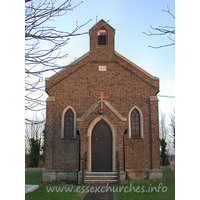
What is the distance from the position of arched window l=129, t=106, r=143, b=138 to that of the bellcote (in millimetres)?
4427

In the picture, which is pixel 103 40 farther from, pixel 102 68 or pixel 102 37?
pixel 102 68

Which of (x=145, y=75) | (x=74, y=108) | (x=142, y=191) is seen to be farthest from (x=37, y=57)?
(x=145, y=75)

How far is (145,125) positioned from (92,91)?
4180 millimetres

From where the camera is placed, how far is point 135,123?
16219mm

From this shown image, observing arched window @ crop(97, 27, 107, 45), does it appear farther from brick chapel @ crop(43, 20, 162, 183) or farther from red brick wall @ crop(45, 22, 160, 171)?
red brick wall @ crop(45, 22, 160, 171)

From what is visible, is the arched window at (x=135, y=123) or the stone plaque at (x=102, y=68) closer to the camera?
the arched window at (x=135, y=123)

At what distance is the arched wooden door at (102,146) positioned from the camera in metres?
14.6

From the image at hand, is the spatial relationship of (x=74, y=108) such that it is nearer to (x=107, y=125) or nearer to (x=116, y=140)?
(x=107, y=125)

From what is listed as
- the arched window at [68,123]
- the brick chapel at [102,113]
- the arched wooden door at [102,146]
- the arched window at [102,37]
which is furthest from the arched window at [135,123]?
the arched window at [102,37]

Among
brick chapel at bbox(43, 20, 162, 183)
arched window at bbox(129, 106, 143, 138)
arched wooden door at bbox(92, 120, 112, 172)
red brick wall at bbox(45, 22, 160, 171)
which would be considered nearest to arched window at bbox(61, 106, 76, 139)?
brick chapel at bbox(43, 20, 162, 183)

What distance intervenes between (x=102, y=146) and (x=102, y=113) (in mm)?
2072

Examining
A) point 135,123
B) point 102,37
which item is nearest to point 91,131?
point 135,123

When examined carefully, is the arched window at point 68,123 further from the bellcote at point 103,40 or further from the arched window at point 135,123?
the bellcote at point 103,40

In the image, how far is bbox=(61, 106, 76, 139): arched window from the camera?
16.2 metres
